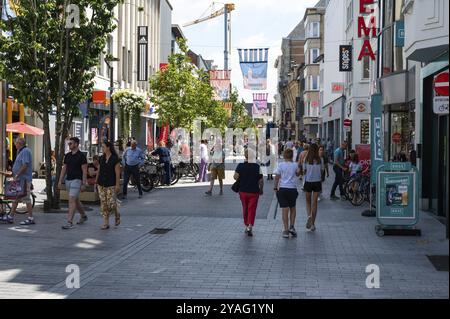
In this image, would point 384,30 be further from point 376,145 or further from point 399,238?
point 399,238

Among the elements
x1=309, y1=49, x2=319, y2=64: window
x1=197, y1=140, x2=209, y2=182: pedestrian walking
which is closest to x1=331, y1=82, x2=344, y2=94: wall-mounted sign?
x1=197, y1=140, x2=209, y2=182: pedestrian walking

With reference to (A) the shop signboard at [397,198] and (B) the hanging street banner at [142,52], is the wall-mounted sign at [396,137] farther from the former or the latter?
(B) the hanging street banner at [142,52]

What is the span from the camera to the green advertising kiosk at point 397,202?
41.3ft

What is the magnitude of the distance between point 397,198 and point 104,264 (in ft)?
18.7

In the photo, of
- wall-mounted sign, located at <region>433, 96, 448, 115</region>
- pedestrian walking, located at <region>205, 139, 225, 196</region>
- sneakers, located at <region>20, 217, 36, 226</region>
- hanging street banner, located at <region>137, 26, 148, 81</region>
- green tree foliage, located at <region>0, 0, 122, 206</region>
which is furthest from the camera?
hanging street banner, located at <region>137, 26, 148, 81</region>

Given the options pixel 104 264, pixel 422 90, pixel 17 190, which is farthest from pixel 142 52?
pixel 104 264

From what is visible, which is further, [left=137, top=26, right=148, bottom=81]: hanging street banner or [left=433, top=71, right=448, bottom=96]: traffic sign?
[left=137, top=26, right=148, bottom=81]: hanging street banner

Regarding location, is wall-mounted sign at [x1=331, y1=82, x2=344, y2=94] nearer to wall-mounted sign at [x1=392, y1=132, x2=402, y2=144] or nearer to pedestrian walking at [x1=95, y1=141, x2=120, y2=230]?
wall-mounted sign at [x1=392, y1=132, x2=402, y2=144]

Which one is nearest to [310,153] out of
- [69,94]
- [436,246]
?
[436,246]

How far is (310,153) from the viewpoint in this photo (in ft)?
45.8

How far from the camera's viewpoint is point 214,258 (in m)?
10.2

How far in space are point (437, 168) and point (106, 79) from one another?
24791 mm

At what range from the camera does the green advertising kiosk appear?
12602 millimetres

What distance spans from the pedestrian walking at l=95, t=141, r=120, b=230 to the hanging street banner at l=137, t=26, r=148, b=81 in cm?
3027
